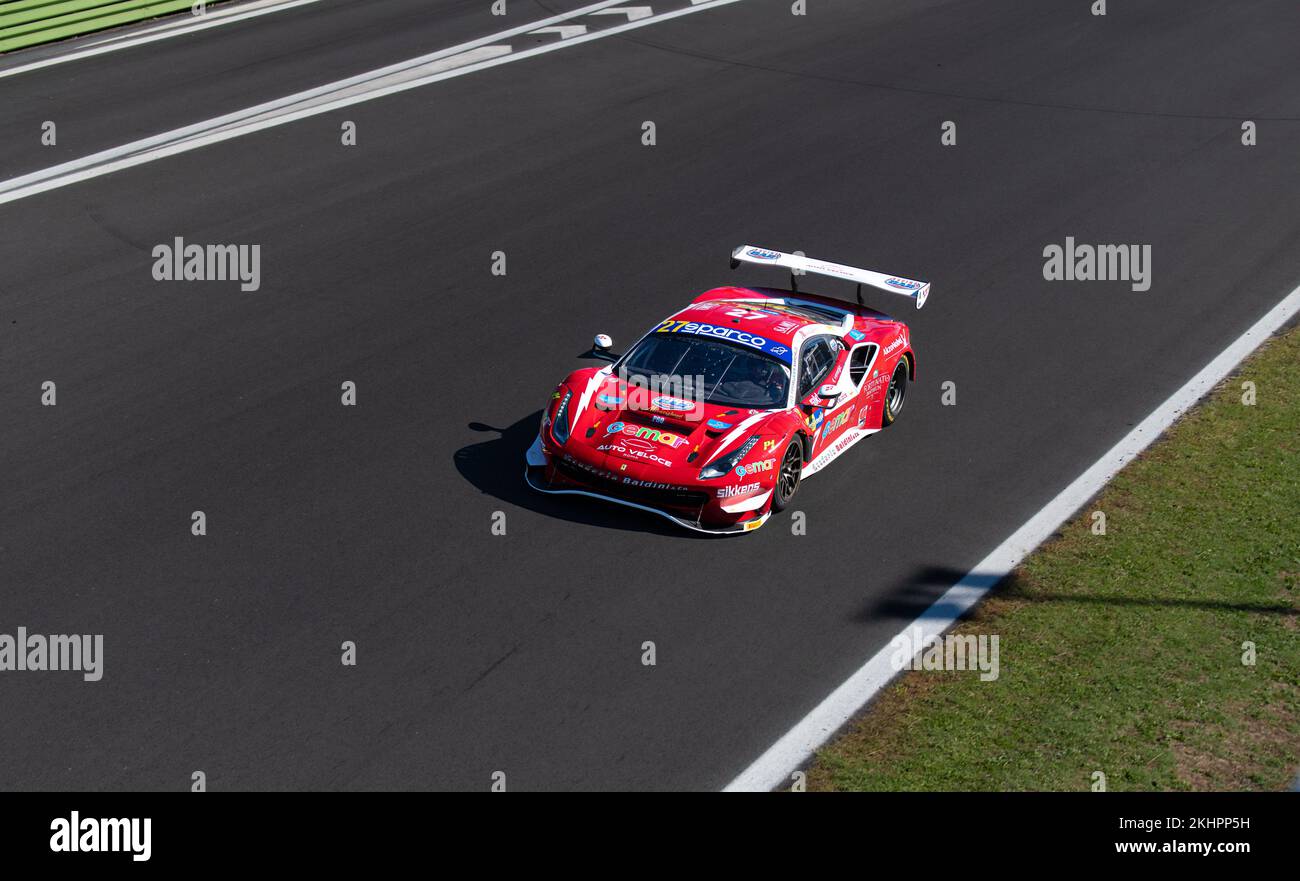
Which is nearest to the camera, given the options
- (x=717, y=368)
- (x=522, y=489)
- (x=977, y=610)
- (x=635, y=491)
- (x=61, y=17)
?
(x=977, y=610)

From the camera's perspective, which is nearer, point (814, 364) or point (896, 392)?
point (814, 364)

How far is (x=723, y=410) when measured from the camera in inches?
431

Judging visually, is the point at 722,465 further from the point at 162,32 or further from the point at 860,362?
the point at 162,32

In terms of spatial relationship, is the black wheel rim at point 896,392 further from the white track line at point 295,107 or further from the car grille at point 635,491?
the white track line at point 295,107

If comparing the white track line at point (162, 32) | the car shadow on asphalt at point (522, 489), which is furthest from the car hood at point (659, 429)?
the white track line at point (162, 32)

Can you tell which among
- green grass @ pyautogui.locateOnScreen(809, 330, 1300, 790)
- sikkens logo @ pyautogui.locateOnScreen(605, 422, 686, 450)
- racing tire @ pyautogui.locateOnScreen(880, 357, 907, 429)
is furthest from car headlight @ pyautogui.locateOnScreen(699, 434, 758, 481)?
racing tire @ pyautogui.locateOnScreen(880, 357, 907, 429)

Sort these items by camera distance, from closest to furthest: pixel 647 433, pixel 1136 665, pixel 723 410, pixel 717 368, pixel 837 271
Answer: pixel 1136 665
pixel 647 433
pixel 723 410
pixel 717 368
pixel 837 271

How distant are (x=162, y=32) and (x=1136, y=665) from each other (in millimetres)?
20520

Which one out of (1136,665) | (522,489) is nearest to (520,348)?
(522,489)

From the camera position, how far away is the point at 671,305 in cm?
1503
